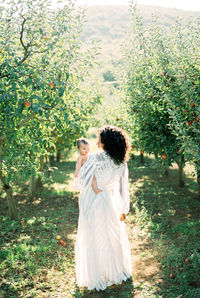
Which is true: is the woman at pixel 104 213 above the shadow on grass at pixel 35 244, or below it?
above

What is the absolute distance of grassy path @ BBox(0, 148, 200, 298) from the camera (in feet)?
17.0

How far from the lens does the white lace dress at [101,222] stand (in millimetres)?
4781

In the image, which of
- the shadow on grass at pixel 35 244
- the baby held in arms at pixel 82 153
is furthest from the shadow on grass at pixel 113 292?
the baby held in arms at pixel 82 153

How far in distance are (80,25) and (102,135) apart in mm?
3093

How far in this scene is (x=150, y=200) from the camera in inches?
412

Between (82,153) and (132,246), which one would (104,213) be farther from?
(132,246)

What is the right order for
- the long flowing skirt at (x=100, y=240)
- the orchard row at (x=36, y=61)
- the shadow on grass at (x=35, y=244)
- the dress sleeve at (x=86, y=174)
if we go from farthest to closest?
the shadow on grass at (x=35, y=244) → the orchard row at (x=36, y=61) → the long flowing skirt at (x=100, y=240) → the dress sleeve at (x=86, y=174)

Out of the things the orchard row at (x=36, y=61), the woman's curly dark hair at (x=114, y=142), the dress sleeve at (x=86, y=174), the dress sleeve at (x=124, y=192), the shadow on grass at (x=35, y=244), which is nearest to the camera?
the woman's curly dark hair at (x=114, y=142)

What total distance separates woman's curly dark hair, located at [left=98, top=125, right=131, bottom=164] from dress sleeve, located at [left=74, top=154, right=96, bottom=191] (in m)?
0.32

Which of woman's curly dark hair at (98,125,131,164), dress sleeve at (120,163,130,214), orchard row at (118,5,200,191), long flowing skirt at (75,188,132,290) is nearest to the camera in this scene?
woman's curly dark hair at (98,125,131,164)

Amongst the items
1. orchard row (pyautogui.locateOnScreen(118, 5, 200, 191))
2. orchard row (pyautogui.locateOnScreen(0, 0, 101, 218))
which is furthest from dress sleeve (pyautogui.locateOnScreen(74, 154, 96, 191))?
orchard row (pyautogui.locateOnScreen(118, 5, 200, 191))

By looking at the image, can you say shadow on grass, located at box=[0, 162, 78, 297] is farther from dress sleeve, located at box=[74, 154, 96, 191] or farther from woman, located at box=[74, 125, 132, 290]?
dress sleeve, located at box=[74, 154, 96, 191]

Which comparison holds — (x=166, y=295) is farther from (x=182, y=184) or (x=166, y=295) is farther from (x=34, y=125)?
(x=182, y=184)

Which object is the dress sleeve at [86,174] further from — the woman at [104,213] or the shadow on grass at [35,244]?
the shadow on grass at [35,244]
